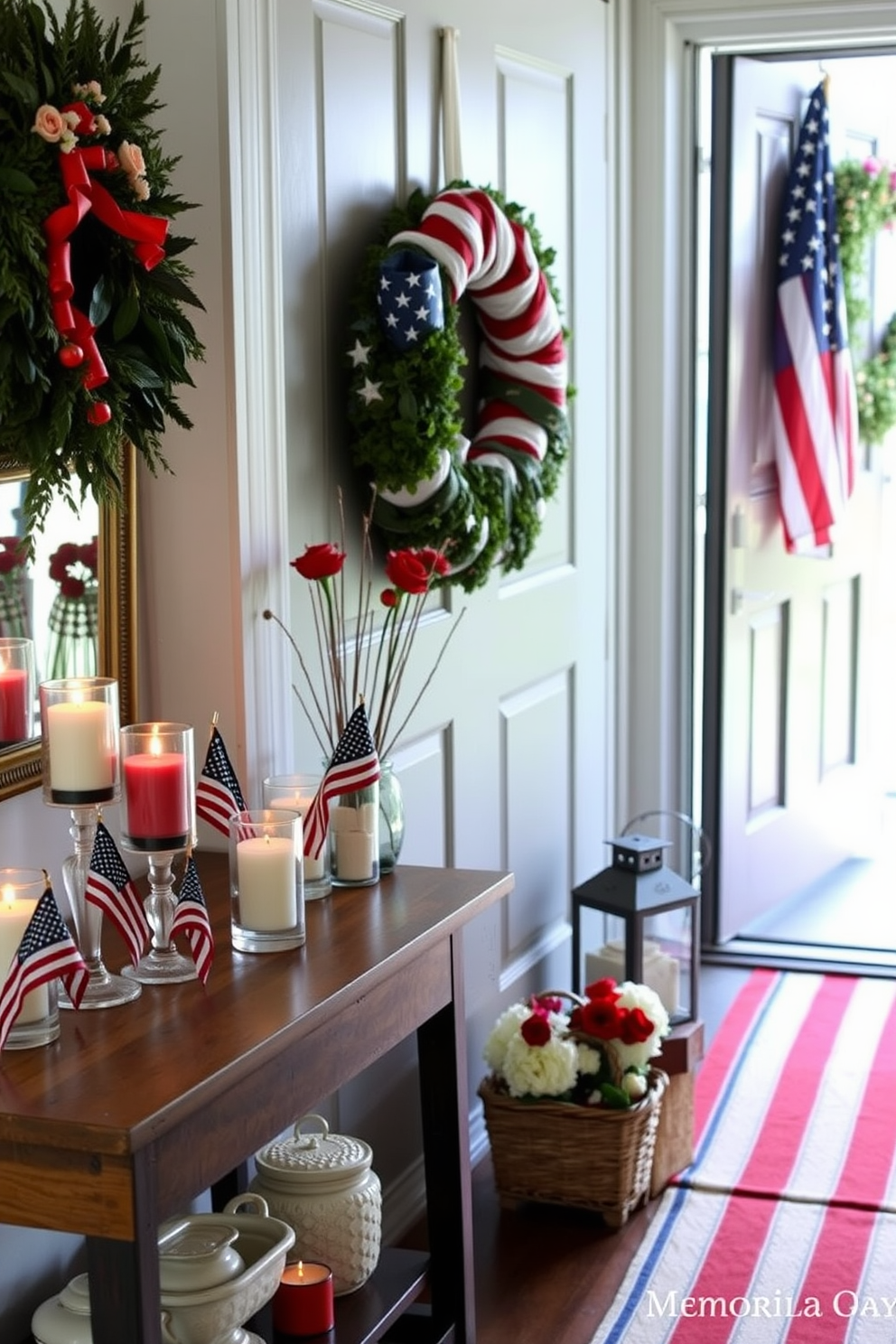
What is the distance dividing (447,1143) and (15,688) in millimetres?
807

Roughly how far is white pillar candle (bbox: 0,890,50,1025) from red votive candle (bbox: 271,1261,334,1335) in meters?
0.60

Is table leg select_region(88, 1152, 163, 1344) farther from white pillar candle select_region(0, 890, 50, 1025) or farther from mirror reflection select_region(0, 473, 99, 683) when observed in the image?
mirror reflection select_region(0, 473, 99, 683)

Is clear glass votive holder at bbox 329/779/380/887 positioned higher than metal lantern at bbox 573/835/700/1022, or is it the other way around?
clear glass votive holder at bbox 329/779/380/887

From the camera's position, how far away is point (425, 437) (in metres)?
2.39

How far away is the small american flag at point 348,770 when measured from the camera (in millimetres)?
1973

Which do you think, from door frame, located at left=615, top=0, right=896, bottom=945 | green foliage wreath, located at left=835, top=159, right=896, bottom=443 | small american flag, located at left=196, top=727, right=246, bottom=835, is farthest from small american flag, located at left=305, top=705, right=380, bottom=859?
green foliage wreath, located at left=835, top=159, right=896, bottom=443

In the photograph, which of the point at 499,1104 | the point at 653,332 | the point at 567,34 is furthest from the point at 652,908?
the point at 567,34

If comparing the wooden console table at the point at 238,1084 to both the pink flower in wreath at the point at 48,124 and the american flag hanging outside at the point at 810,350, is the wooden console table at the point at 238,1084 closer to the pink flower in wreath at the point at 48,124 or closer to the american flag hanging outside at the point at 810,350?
the pink flower in wreath at the point at 48,124

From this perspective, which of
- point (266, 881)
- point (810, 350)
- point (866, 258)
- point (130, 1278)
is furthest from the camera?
point (866, 258)

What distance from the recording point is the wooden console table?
4.56 ft

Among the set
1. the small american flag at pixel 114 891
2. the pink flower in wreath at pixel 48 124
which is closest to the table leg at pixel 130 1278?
the small american flag at pixel 114 891

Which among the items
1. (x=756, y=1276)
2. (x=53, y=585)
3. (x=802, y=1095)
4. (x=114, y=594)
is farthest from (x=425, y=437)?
(x=802, y=1095)

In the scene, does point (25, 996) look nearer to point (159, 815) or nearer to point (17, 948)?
point (17, 948)

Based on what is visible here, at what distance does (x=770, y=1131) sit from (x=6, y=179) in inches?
88.5
